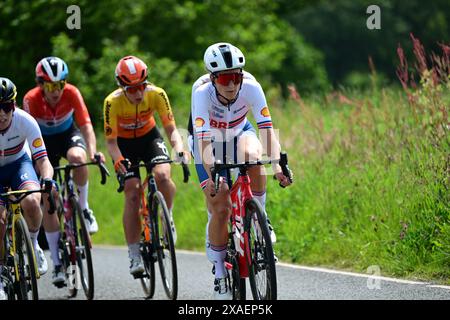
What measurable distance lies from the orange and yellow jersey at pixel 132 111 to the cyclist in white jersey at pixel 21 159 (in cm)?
131

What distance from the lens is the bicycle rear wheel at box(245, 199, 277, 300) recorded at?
24.6 ft

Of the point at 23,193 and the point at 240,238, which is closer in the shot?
the point at 240,238

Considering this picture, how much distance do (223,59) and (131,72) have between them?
2207 millimetres

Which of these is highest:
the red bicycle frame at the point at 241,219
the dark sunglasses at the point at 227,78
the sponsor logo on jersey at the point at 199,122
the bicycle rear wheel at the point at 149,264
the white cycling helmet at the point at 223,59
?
the white cycling helmet at the point at 223,59

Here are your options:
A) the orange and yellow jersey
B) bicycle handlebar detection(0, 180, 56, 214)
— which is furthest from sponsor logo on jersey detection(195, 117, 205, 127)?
the orange and yellow jersey

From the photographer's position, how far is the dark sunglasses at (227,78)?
8102mm

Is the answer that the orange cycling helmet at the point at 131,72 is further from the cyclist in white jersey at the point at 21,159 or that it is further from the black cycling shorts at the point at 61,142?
the black cycling shorts at the point at 61,142

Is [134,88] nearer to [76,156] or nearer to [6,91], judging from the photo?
[76,156]

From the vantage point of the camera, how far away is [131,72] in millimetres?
10055

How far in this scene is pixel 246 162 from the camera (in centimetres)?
790

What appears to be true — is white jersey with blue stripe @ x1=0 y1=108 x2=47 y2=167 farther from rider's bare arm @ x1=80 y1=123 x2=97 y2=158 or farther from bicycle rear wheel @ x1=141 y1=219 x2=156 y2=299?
rider's bare arm @ x1=80 y1=123 x2=97 y2=158

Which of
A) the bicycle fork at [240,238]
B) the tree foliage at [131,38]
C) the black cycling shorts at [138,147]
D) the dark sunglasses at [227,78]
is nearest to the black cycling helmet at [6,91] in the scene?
the dark sunglasses at [227,78]

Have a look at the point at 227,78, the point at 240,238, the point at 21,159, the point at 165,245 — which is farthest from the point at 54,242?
the point at 227,78
